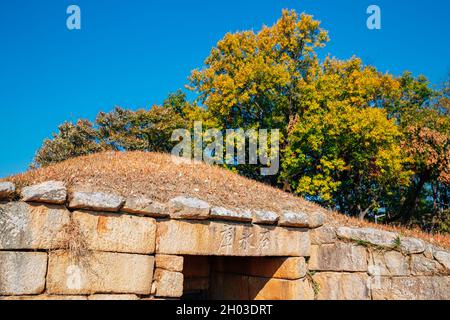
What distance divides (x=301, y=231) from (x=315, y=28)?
17.9 metres

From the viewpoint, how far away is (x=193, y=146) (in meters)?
23.3

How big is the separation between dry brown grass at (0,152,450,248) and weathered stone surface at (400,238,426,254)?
0.60 metres

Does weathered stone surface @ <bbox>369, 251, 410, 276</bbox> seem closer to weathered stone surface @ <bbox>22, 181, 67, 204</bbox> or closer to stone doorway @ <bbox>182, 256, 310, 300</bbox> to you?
stone doorway @ <bbox>182, 256, 310, 300</bbox>

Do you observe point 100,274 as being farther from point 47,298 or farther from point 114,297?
point 47,298

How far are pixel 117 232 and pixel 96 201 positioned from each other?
643mm

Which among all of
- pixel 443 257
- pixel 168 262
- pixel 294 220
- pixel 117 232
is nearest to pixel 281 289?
pixel 294 220

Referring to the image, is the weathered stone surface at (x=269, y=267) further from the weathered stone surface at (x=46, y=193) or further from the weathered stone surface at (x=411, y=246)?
the weathered stone surface at (x=46, y=193)

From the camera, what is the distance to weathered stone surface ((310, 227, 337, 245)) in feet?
29.8

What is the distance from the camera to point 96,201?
22.4ft

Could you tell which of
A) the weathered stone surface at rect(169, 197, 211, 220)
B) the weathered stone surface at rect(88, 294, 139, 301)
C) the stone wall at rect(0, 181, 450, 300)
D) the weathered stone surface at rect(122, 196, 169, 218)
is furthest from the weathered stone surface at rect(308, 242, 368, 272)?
the weathered stone surface at rect(88, 294, 139, 301)

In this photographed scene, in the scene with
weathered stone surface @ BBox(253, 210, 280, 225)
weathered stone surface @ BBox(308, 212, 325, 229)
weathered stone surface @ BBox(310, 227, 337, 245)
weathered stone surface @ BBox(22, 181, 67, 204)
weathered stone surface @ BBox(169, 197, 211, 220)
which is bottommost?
weathered stone surface @ BBox(310, 227, 337, 245)

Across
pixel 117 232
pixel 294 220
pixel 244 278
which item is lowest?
pixel 244 278

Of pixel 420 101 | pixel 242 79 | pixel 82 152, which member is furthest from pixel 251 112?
pixel 420 101
